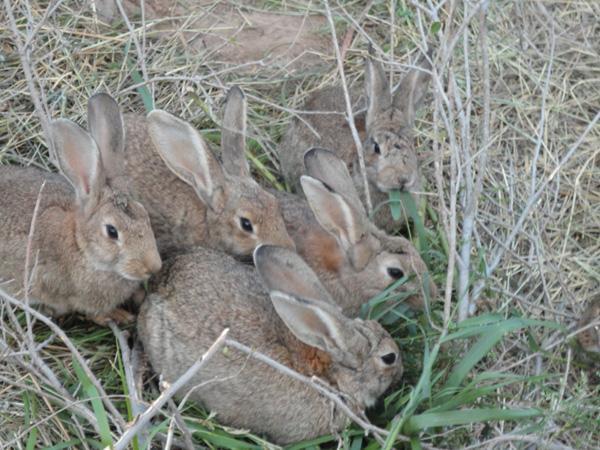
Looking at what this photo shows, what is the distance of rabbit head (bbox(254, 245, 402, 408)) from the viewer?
453 cm

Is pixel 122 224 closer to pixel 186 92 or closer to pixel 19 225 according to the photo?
pixel 19 225

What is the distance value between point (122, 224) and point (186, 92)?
5.26 ft

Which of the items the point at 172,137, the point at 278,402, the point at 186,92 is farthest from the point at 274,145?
the point at 278,402

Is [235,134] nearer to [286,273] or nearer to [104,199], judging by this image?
[104,199]

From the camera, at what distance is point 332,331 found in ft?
15.0

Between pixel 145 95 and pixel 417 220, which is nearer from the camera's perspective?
pixel 417 220

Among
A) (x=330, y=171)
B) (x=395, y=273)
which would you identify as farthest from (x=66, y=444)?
(x=330, y=171)

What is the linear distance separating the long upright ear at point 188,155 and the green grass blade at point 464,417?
169 centimetres

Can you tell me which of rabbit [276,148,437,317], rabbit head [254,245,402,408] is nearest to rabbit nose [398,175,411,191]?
rabbit [276,148,437,317]

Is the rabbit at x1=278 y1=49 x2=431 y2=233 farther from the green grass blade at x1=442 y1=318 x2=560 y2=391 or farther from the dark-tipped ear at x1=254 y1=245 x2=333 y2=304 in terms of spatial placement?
Answer: the green grass blade at x1=442 y1=318 x2=560 y2=391

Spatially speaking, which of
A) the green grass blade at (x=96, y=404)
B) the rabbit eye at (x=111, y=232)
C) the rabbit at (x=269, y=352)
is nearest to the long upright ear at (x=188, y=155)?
the rabbit eye at (x=111, y=232)

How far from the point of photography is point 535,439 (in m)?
4.47

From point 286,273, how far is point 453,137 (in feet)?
3.49

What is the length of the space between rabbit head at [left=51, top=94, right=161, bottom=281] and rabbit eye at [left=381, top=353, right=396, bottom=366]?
116 cm
